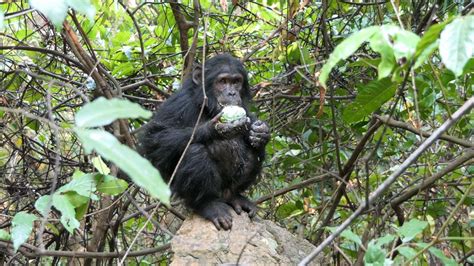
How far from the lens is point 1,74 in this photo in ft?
18.7

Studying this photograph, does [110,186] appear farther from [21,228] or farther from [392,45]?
[392,45]

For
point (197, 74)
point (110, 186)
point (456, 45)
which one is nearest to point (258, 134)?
point (197, 74)

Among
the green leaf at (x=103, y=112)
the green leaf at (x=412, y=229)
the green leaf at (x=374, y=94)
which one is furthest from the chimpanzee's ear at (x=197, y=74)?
the green leaf at (x=103, y=112)

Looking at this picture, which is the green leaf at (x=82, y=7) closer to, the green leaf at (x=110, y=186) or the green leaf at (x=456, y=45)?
the green leaf at (x=456, y=45)

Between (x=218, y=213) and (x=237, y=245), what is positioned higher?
(x=218, y=213)

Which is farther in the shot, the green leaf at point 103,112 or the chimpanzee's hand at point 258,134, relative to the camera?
the chimpanzee's hand at point 258,134

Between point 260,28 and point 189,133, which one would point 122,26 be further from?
point 189,133

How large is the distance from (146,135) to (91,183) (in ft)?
4.82

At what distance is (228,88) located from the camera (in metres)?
5.09

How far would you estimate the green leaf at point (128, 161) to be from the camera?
141 cm

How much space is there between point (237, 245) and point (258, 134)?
3.16 feet

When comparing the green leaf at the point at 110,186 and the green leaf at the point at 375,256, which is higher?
the green leaf at the point at 110,186

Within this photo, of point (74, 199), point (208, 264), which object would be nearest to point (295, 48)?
point (208, 264)

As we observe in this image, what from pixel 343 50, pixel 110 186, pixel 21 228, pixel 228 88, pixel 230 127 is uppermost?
pixel 228 88
